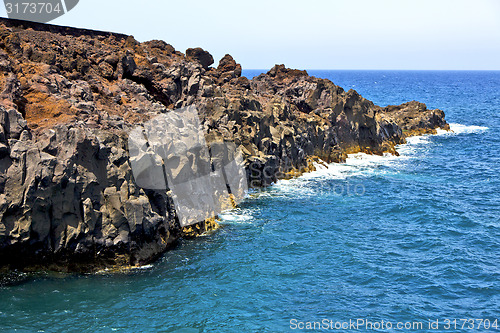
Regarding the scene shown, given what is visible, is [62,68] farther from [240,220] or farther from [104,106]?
[240,220]

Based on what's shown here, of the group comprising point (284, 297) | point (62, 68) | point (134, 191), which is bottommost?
point (284, 297)

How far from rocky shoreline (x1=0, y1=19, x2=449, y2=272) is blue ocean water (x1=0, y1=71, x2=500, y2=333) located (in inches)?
90.1

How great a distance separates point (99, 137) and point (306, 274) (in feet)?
61.3

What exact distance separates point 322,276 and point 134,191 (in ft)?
50.6

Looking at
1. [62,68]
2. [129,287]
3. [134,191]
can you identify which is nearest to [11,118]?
[134,191]

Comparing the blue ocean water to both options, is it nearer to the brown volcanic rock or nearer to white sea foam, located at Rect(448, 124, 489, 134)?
the brown volcanic rock

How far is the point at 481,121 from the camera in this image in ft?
389

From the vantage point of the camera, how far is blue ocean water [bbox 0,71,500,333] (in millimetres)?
26797

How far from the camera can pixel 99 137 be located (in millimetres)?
33844

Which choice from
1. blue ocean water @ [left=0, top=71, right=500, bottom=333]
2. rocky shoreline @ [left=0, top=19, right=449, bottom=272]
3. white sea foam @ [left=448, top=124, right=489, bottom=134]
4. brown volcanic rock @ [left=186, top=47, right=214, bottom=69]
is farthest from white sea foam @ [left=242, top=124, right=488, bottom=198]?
brown volcanic rock @ [left=186, top=47, right=214, bottom=69]

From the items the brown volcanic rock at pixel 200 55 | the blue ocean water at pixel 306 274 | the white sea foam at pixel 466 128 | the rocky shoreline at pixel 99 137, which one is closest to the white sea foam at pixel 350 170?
the blue ocean water at pixel 306 274

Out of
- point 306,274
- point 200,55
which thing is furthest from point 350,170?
point 306,274

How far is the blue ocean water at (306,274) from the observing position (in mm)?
26797

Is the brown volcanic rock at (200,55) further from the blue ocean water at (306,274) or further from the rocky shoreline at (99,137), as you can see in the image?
the blue ocean water at (306,274)
